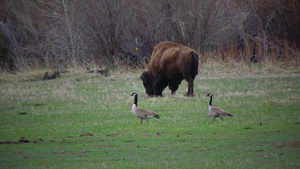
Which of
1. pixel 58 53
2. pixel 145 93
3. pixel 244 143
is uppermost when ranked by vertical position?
pixel 244 143

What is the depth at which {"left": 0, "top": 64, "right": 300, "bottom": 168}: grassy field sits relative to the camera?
7.11 metres

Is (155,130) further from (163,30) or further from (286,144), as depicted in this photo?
(163,30)

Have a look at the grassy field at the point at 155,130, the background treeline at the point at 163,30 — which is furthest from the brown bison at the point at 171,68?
the background treeline at the point at 163,30

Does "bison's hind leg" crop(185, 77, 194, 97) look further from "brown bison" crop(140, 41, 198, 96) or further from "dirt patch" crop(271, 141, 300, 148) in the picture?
"dirt patch" crop(271, 141, 300, 148)

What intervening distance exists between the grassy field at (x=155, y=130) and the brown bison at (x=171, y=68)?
0.82 metres

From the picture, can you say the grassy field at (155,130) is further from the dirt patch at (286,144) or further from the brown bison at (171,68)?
the brown bison at (171,68)

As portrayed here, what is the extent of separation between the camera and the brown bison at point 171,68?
48.8 feet

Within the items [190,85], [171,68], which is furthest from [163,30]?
[190,85]

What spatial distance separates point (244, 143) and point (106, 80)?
1500cm

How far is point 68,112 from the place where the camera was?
12.9 m

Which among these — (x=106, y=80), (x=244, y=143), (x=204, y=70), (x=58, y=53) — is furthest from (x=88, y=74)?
(x=244, y=143)

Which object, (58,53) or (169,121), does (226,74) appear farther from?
(58,53)

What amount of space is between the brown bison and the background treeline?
875 cm

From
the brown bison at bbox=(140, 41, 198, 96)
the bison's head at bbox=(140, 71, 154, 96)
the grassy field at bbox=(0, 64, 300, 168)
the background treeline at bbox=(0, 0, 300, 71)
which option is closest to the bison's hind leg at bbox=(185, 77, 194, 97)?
the brown bison at bbox=(140, 41, 198, 96)
